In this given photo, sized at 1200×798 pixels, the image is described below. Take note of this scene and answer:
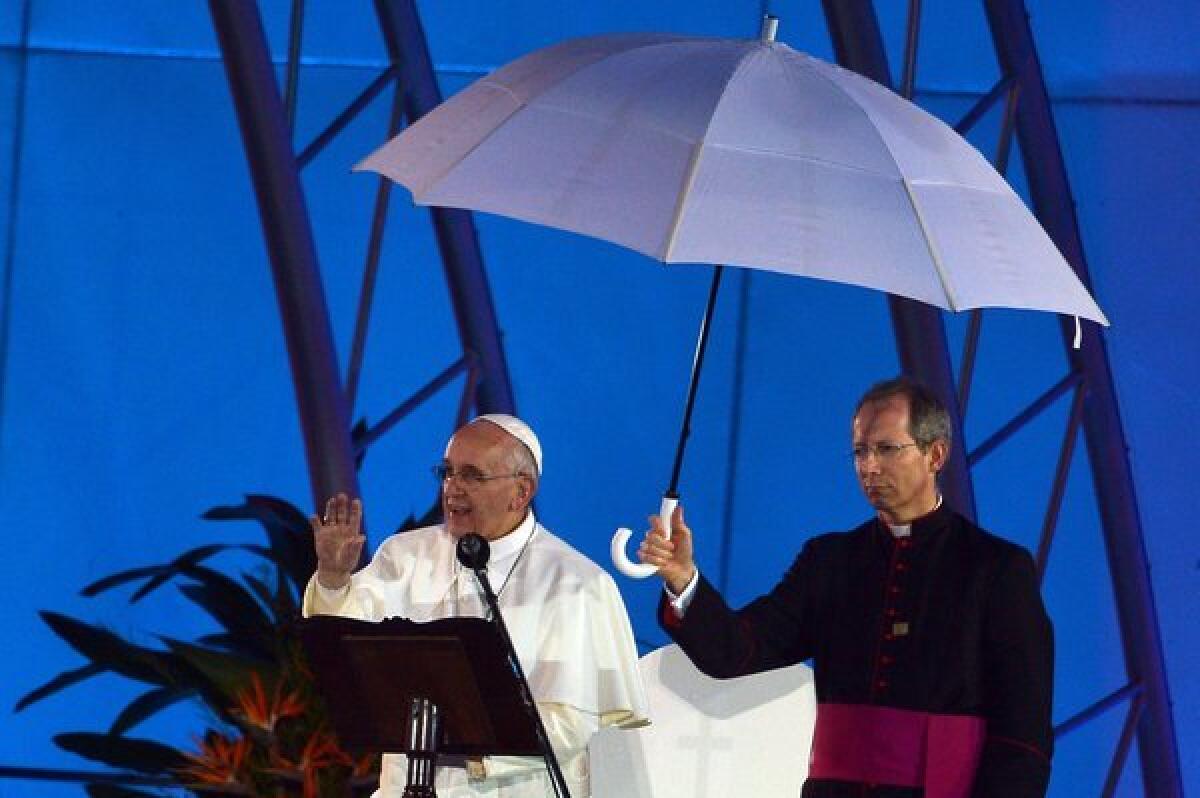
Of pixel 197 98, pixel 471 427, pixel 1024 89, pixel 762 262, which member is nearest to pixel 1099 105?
pixel 1024 89

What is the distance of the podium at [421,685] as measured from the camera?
182 inches

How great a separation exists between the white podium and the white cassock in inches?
14.9

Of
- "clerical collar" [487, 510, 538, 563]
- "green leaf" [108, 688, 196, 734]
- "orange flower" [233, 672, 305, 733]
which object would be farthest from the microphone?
"green leaf" [108, 688, 196, 734]

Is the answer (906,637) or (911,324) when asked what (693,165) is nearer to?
(906,637)

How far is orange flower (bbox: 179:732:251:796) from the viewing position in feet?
21.5

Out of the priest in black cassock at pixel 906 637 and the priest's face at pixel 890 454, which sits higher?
the priest's face at pixel 890 454

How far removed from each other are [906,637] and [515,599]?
3.43ft

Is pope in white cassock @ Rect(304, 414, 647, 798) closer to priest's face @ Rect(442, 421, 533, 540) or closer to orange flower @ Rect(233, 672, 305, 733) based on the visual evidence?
priest's face @ Rect(442, 421, 533, 540)

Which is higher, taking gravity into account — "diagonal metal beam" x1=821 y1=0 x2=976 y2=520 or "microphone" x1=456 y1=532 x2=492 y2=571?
"diagonal metal beam" x1=821 y1=0 x2=976 y2=520

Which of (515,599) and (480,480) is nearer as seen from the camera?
(480,480)

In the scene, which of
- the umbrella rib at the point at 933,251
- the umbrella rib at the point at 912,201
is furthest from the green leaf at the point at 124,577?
the umbrella rib at the point at 933,251

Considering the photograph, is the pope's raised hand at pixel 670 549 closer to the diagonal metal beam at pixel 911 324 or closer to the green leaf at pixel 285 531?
the green leaf at pixel 285 531

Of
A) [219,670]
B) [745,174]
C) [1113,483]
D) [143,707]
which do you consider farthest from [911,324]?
[745,174]

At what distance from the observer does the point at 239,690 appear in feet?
22.4
